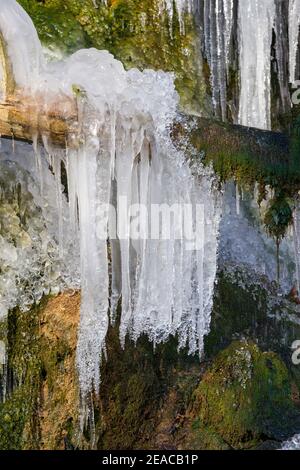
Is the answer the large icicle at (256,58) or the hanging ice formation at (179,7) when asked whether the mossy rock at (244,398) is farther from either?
the hanging ice formation at (179,7)

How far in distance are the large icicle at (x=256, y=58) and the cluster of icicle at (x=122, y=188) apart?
1.47 meters

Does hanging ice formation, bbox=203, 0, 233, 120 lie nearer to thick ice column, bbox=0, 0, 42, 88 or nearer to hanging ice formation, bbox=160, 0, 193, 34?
hanging ice formation, bbox=160, 0, 193, 34

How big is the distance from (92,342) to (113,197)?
0.72 m

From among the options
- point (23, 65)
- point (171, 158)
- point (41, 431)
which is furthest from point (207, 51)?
point (41, 431)

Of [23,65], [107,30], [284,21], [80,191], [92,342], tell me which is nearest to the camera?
[23,65]

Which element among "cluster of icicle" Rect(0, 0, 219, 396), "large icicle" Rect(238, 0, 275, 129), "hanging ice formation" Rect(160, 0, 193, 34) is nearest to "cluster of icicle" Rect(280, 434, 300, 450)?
"cluster of icicle" Rect(0, 0, 219, 396)

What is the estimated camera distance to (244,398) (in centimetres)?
434

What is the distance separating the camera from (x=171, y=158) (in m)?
3.76

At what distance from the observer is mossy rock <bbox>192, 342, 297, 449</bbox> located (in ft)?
14.0

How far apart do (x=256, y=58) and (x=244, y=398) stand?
2.25 m

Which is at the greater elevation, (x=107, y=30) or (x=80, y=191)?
(x=107, y=30)

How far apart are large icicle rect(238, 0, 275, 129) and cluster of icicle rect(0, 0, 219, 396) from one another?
1.47 m

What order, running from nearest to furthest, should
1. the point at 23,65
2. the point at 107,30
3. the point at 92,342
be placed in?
the point at 23,65
the point at 92,342
the point at 107,30
